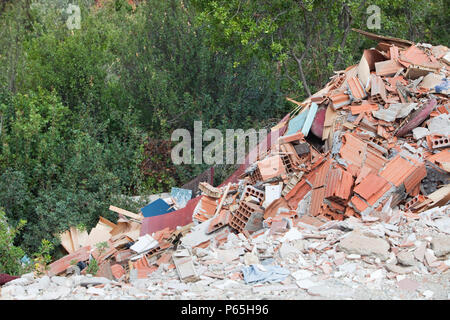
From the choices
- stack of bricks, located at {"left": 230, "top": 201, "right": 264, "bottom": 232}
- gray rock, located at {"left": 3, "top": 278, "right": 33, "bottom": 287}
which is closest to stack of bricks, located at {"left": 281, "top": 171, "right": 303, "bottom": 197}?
stack of bricks, located at {"left": 230, "top": 201, "right": 264, "bottom": 232}

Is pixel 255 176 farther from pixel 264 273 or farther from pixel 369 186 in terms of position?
pixel 264 273

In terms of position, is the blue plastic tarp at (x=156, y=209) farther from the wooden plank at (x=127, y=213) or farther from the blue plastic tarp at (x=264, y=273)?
the blue plastic tarp at (x=264, y=273)

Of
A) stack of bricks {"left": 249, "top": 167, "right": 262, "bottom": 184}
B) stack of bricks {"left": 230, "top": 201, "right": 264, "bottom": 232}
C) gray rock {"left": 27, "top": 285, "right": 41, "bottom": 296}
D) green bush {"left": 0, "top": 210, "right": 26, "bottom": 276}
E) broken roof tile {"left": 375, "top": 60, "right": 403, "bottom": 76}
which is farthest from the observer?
broken roof tile {"left": 375, "top": 60, "right": 403, "bottom": 76}

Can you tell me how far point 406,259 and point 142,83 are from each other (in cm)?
900

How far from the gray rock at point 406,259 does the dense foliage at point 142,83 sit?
6.38m

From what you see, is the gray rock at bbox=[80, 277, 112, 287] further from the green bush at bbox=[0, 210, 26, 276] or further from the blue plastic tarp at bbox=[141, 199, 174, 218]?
the blue plastic tarp at bbox=[141, 199, 174, 218]

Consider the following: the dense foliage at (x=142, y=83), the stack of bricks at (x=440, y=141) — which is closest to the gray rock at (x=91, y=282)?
the dense foliage at (x=142, y=83)

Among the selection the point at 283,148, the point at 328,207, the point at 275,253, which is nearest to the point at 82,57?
the point at 283,148

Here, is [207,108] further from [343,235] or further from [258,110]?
[343,235]

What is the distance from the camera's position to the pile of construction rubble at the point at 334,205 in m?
6.08

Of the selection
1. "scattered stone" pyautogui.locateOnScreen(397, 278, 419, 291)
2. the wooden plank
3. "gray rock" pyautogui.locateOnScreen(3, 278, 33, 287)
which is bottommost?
the wooden plank

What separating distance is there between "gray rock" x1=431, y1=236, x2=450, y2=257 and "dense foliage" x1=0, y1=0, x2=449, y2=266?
638 cm

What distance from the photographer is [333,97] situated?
9633 millimetres

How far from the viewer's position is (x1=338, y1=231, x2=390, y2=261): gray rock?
5992 mm
